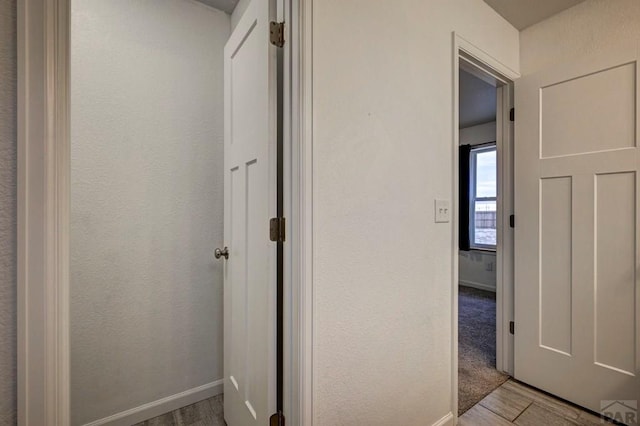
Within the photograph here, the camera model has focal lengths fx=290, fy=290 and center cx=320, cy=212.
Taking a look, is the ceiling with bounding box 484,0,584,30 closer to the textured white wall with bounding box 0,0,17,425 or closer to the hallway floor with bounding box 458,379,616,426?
the textured white wall with bounding box 0,0,17,425

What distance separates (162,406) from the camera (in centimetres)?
169

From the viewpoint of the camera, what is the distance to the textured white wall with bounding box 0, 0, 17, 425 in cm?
56

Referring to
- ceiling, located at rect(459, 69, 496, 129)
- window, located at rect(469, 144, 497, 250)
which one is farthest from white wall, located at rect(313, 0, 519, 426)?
window, located at rect(469, 144, 497, 250)

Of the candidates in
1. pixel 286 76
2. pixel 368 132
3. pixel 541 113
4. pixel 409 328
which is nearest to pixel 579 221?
pixel 541 113

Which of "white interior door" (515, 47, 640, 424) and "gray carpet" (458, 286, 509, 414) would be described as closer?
"white interior door" (515, 47, 640, 424)

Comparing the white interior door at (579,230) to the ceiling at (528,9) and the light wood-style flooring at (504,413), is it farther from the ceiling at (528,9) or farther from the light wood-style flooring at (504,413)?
the ceiling at (528,9)

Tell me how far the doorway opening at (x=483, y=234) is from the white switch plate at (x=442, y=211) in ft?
0.83

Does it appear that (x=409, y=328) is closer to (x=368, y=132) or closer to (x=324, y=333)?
(x=324, y=333)

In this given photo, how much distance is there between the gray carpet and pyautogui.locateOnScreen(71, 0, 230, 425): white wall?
1.64 metres

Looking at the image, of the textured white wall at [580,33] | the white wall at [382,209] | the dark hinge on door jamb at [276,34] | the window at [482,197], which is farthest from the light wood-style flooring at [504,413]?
the window at [482,197]

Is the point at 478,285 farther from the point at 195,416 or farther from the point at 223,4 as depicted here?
the point at 223,4

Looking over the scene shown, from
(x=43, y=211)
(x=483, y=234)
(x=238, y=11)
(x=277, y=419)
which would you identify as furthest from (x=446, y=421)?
(x=483, y=234)

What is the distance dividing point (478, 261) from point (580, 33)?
11.1 ft

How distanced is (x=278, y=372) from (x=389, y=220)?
30.2 inches
